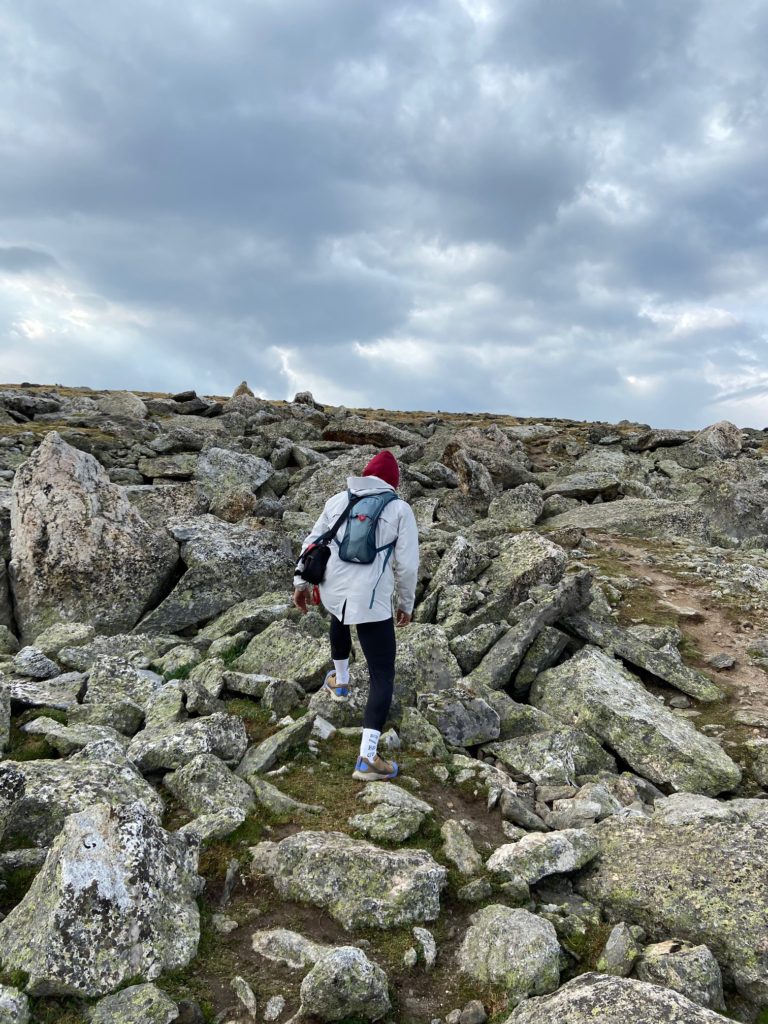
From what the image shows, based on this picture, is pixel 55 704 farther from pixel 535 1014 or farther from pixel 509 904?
pixel 535 1014

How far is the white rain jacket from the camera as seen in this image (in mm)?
8164

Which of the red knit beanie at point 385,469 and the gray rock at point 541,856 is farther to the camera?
the red knit beanie at point 385,469

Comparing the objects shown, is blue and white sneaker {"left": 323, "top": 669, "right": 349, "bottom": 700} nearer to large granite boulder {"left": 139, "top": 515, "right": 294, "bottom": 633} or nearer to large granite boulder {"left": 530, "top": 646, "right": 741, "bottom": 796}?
large granite boulder {"left": 530, "top": 646, "right": 741, "bottom": 796}

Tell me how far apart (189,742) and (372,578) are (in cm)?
303

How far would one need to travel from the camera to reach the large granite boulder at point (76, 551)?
50.1ft

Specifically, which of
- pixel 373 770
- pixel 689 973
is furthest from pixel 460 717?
pixel 689 973

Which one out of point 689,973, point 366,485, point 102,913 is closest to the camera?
point 102,913

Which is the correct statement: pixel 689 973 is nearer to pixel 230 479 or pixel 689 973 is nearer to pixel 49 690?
pixel 49 690

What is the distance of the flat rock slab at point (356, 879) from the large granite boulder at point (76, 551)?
33.2 ft

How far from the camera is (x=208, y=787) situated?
7.54 m

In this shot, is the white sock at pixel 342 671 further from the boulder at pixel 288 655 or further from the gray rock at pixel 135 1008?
the gray rock at pixel 135 1008

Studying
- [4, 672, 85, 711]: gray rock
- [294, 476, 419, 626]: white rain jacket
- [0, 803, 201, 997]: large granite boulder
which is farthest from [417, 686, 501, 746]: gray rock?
[4, 672, 85, 711]: gray rock

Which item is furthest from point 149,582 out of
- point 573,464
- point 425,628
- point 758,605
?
point 573,464

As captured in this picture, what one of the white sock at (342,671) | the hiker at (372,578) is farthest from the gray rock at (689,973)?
the white sock at (342,671)
